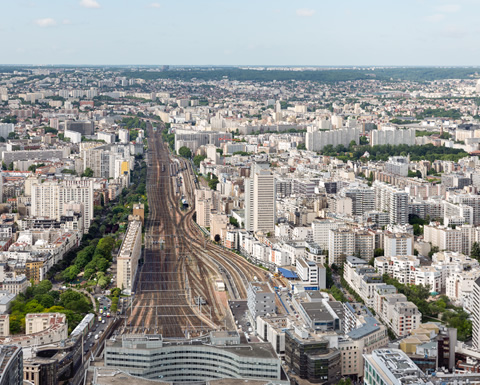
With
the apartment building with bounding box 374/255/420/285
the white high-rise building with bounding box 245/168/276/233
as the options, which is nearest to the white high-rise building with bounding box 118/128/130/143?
the white high-rise building with bounding box 245/168/276/233

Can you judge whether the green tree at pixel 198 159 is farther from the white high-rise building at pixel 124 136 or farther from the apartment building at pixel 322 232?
the apartment building at pixel 322 232

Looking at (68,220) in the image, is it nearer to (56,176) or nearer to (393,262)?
(56,176)

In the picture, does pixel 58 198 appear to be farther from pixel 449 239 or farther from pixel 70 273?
pixel 449 239

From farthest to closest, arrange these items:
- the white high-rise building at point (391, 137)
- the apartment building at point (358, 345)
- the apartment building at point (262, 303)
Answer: the white high-rise building at point (391, 137) → the apartment building at point (262, 303) → the apartment building at point (358, 345)

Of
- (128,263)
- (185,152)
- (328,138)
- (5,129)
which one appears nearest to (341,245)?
(128,263)

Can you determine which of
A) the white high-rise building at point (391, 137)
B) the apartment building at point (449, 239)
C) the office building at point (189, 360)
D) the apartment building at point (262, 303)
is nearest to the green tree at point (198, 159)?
the white high-rise building at point (391, 137)

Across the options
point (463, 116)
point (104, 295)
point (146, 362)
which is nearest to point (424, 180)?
point (104, 295)
